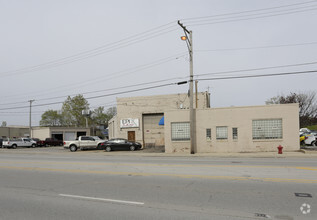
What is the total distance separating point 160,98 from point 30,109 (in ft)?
108

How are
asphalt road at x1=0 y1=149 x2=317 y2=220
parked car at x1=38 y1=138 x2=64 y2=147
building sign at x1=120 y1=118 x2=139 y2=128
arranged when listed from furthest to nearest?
parked car at x1=38 y1=138 x2=64 y2=147 < building sign at x1=120 y1=118 x2=139 y2=128 < asphalt road at x1=0 y1=149 x2=317 y2=220

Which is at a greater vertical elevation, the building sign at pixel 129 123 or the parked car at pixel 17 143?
the building sign at pixel 129 123

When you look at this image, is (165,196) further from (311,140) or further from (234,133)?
(311,140)

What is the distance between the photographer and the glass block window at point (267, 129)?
70.3ft

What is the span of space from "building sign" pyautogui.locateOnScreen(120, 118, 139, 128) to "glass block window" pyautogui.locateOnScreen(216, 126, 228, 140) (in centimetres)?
1353

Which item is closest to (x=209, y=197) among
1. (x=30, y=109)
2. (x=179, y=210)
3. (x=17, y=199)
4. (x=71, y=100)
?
(x=179, y=210)

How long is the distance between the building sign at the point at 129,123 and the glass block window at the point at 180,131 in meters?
10.7

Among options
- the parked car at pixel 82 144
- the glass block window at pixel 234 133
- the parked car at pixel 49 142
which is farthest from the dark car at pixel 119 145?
the parked car at pixel 49 142

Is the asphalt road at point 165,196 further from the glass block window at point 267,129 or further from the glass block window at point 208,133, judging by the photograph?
the glass block window at point 208,133

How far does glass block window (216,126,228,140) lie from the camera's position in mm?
22422

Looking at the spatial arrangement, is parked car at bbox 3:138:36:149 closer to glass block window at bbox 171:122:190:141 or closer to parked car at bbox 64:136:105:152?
parked car at bbox 64:136:105:152

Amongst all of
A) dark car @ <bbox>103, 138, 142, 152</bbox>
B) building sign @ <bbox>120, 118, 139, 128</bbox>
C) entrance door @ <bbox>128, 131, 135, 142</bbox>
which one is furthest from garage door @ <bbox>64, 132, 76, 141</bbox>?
dark car @ <bbox>103, 138, 142, 152</bbox>

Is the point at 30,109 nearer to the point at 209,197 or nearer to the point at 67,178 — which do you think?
the point at 67,178

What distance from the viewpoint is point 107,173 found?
11.7 m
